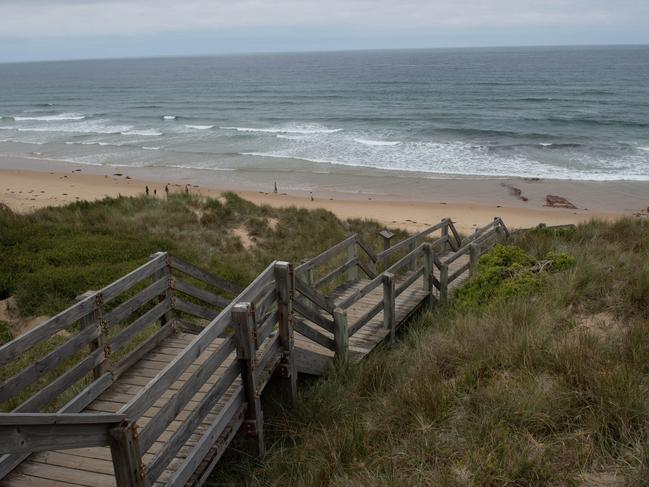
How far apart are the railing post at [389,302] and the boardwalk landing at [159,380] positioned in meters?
0.01

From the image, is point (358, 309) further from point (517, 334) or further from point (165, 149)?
point (165, 149)

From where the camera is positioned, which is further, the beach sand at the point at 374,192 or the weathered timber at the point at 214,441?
the beach sand at the point at 374,192

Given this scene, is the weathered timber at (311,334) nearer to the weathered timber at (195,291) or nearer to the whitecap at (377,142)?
the weathered timber at (195,291)

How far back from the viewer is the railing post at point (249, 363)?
4.48m

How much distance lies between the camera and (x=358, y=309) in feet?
28.2

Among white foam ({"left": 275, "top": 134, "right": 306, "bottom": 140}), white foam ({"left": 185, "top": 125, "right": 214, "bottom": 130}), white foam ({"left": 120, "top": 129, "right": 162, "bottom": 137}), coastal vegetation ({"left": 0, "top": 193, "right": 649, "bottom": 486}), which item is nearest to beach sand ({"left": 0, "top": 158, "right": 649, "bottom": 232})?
white foam ({"left": 275, "top": 134, "right": 306, "bottom": 140})

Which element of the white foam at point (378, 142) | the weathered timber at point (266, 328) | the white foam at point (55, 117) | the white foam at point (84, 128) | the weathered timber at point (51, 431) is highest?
the weathered timber at point (51, 431)

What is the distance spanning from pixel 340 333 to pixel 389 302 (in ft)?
4.04

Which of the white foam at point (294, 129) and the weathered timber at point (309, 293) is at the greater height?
the weathered timber at point (309, 293)

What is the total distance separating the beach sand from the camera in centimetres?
2384

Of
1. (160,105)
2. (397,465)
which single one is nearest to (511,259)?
→ (397,465)

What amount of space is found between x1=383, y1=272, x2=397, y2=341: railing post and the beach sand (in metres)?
14.0

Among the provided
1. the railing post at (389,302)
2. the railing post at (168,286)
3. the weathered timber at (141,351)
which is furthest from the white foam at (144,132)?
the weathered timber at (141,351)

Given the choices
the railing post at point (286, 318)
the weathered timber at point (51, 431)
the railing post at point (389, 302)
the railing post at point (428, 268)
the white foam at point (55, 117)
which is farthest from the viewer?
the white foam at point (55, 117)
